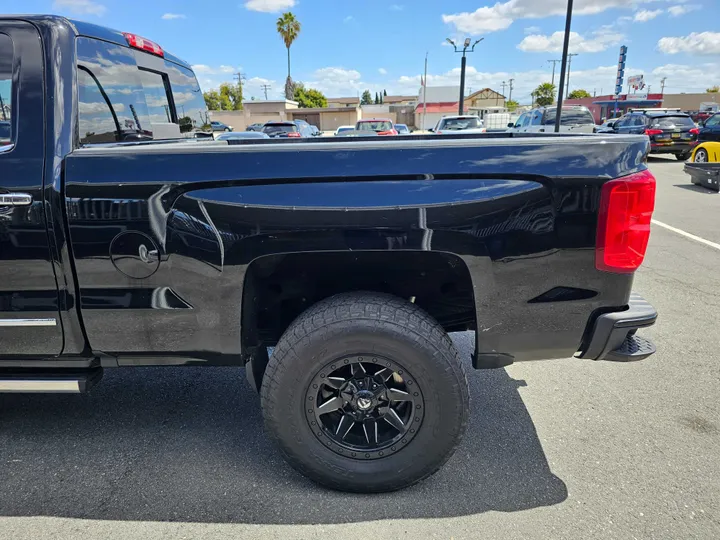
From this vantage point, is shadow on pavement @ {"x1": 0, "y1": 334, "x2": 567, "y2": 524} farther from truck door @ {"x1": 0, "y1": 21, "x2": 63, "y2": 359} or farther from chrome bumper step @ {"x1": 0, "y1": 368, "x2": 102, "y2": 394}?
truck door @ {"x1": 0, "y1": 21, "x2": 63, "y2": 359}

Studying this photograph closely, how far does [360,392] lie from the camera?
237 cm

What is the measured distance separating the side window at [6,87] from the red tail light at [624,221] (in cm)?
263

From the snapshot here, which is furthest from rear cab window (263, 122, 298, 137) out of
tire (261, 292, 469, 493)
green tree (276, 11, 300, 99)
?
A: green tree (276, 11, 300, 99)

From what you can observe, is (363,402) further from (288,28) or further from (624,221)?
(288,28)

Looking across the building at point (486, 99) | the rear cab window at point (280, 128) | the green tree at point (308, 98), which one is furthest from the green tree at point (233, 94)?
the rear cab window at point (280, 128)

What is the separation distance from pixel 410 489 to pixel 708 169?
12257mm

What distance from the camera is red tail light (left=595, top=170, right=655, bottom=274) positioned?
2.14 meters

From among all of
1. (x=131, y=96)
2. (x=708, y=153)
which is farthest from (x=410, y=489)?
(x=708, y=153)

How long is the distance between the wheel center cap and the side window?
6.41 ft

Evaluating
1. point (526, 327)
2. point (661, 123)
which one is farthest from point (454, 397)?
point (661, 123)

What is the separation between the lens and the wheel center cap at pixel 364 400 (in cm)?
237

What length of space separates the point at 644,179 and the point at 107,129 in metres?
2.73

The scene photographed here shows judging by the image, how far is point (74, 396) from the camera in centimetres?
345

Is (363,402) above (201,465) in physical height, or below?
above
